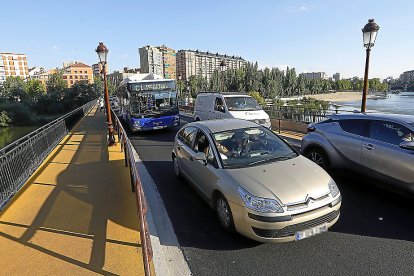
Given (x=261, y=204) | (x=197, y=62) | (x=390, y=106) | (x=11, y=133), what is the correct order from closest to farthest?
(x=261, y=204)
(x=390, y=106)
(x=11, y=133)
(x=197, y=62)

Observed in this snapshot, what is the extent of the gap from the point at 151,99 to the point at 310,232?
11.5 metres

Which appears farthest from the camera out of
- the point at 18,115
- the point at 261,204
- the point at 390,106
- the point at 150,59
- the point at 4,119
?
the point at 150,59

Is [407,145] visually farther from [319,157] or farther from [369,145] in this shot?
[319,157]

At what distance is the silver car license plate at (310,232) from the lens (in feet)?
11.3

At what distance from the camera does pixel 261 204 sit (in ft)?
11.3

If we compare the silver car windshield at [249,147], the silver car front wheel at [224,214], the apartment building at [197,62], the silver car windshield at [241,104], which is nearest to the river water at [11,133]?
the silver car windshield at [241,104]

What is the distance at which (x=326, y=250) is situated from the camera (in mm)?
3529

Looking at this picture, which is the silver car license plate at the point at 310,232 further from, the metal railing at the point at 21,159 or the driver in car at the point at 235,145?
the metal railing at the point at 21,159

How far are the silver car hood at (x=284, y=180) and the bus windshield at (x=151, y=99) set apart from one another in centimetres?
1016

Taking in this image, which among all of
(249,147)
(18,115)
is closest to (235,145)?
(249,147)

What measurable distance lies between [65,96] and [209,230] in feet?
233

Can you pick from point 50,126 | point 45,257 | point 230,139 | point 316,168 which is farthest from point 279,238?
point 50,126

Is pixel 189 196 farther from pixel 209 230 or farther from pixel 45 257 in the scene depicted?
pixel 45 257

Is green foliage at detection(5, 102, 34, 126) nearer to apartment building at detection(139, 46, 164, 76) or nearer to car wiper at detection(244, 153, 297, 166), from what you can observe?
car wiper at detection(244, 153, 297, 166)
